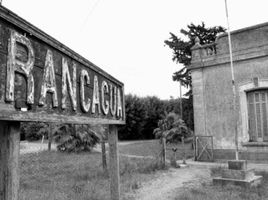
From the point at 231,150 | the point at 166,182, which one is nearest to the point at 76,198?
the point at 166,182

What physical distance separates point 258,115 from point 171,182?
5437 millimetres

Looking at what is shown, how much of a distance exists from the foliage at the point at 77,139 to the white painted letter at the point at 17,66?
14173 millimetres

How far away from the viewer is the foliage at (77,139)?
15.2 metres

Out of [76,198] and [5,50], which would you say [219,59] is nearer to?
[76,198]

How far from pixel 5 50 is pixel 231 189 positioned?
20.5ft

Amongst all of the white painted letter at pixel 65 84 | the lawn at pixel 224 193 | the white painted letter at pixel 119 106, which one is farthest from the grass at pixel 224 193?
the white painted letter at pixel 65 84

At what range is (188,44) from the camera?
18016 mm

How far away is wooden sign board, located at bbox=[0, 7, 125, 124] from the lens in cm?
133

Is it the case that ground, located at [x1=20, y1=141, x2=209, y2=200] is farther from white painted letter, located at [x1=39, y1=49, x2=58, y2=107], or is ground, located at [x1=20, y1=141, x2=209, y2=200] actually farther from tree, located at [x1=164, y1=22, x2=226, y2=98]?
tree, located at [x1=164, y1=22, x2=226, y2=98]

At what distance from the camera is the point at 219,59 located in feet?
37.3

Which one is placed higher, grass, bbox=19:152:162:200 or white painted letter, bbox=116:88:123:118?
white painted letter, bbox=116:88:123:118

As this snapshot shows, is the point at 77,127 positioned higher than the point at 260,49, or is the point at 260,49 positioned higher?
the point at 260,49

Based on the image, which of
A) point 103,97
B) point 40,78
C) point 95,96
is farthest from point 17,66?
point 103,97

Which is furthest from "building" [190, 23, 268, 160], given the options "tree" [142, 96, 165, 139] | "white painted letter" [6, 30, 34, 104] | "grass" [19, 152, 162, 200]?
"tree" [142, 96, 165, 139]
